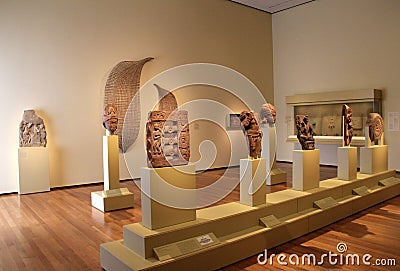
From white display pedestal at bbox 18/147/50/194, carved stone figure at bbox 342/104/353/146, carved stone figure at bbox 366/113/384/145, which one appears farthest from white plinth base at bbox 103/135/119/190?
carved stone figure at bbox 366/113/384/145

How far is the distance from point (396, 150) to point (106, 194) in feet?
20.7

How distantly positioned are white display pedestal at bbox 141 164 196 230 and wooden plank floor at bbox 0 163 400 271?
600 millimetres

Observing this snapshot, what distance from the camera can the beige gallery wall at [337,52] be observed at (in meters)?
7.60

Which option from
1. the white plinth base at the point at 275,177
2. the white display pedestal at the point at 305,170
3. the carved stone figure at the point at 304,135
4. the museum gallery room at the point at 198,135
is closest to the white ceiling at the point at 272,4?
the museum gallery room at the point at 198,135

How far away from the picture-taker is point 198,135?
342 inches

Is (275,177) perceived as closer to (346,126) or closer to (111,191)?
(346,126)

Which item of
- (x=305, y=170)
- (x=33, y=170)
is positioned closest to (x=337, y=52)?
(x=305, y=170)

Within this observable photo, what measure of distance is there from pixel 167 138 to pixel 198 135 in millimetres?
5627

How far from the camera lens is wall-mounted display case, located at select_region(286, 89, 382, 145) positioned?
7641 millimetres

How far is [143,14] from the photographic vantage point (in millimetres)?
7609

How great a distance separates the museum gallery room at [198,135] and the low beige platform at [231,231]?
0.02 meters

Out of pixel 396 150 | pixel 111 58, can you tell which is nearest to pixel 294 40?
pixel 396 150

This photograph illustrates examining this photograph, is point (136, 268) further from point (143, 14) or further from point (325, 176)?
point (143, 14)

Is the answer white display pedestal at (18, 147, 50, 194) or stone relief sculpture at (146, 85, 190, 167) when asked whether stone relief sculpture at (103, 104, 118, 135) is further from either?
stone relief sculpture at (146, 85, 190, 167)
